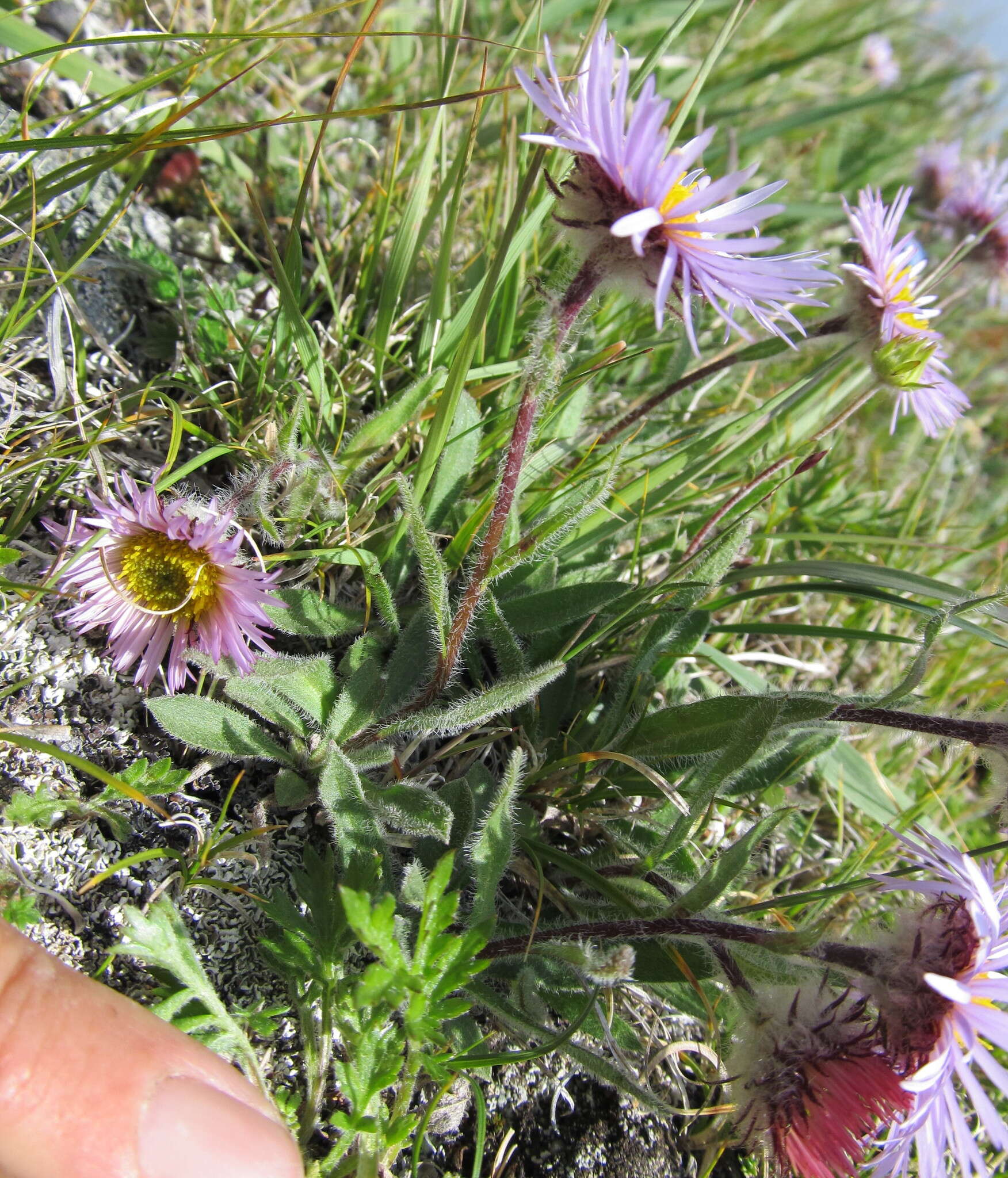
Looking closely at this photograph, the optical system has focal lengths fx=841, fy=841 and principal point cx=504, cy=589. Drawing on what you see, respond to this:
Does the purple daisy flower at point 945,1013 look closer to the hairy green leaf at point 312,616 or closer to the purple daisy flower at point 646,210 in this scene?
the purple daisy flower at point 646,210

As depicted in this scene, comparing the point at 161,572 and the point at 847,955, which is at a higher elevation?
the point at 161,572

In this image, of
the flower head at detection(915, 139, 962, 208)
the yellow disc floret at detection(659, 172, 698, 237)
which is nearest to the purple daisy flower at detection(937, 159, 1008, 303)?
the flower head at detection(915, 139, 962, 208)

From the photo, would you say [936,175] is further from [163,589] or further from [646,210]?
[163,589]

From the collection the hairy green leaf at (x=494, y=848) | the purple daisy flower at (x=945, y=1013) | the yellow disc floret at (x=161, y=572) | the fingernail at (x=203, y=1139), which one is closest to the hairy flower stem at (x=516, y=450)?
the hairy green leaf at (x=494, y=848)

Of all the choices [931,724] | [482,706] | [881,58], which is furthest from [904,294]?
[881,58]

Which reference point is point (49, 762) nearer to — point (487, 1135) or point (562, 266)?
point (487, 1135)

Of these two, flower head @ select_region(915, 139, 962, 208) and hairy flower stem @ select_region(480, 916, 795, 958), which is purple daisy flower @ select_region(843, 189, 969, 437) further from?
flower head @ select_region(915, 139, 962, 208)
